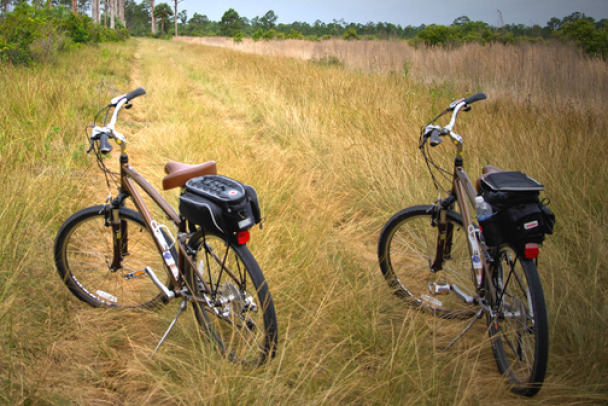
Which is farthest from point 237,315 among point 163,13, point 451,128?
point 163,13

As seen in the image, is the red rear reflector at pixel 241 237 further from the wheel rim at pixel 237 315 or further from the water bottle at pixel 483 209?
the water bottle at pixel 483 209

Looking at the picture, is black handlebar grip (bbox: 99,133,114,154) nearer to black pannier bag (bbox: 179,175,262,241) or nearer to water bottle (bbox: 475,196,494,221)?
black pannier bag (bbox: 179,175,262,241)

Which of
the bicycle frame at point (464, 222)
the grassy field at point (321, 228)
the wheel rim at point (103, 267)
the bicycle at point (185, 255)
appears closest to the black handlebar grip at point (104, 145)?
the bicycle at point (185, 255)

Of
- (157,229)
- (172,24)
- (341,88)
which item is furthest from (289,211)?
(172,24)

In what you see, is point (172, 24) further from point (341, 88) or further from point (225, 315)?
point (225, 315)

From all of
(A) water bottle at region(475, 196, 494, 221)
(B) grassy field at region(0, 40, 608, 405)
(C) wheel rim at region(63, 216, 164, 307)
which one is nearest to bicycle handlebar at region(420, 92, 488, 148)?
(A) water bottle at region(475, 196, 494, 221)

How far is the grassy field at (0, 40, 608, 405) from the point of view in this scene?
1.92 m

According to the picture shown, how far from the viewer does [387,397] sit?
1779 mm

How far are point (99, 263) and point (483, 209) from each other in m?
2.26

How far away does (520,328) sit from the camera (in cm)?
210

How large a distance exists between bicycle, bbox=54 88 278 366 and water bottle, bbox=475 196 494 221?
3.36ft

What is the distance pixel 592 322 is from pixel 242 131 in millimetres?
5331

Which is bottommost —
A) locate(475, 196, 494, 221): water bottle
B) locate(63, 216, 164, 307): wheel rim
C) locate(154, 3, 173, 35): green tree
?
locate(63, 216, 164, 307): wheel rim

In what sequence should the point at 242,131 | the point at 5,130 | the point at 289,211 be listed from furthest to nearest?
the point at 242,131 → the point at 5,130 → the point at 289,211
